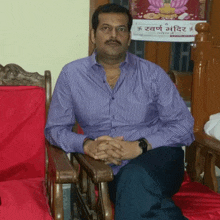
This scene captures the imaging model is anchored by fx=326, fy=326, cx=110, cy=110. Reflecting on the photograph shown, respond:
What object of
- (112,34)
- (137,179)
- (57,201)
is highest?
(112,34)

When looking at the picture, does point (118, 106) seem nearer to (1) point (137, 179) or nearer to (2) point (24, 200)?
(1) point (137, 179)

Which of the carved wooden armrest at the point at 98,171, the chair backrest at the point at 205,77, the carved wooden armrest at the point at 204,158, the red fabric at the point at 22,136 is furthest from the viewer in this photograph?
the chair backrest at the point at 205,77

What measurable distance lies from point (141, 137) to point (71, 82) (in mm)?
488

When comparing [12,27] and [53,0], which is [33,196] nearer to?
[12,27]

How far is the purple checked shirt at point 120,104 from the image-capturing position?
177cm

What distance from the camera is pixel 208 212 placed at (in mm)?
1498

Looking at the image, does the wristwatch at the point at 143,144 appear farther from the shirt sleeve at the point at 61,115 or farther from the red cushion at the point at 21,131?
the red cushion at the point at 21,131

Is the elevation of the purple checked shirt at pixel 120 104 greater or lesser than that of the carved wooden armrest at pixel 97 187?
greater

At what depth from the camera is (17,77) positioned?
191 cm

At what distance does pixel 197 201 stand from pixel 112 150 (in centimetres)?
49

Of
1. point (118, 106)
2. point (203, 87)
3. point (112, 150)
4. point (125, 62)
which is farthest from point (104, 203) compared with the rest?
point (203, 87)

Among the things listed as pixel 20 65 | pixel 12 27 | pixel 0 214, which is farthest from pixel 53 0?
pixel 0 214

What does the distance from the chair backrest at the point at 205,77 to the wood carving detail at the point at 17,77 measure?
947mm

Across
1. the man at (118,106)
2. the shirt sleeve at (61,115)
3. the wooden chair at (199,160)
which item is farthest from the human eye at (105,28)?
the wooden chair at (199,160)
